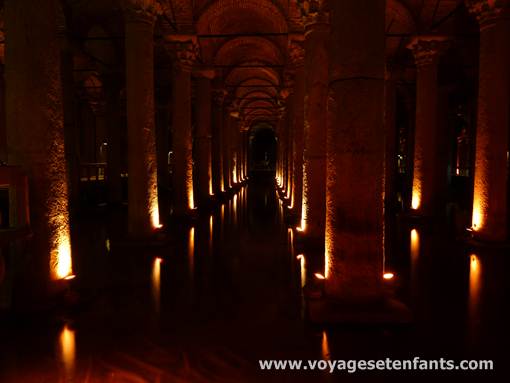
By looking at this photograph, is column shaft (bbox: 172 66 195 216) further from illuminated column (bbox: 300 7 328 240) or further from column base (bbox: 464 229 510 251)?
column base (bbox: 464 229 510 251)

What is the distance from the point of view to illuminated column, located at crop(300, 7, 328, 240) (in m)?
7.68

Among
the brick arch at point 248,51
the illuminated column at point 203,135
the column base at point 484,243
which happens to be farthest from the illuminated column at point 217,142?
the column base at point 484,243

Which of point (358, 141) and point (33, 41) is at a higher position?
point (33, 41)

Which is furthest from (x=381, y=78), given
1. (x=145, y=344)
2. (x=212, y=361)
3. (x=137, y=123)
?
(x=137, y=123)

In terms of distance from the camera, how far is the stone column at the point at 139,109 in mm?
8047

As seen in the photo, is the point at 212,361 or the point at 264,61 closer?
the point at 212,361

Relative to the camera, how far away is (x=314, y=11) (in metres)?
7.48

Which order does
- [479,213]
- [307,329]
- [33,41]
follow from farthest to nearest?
1. [479,213]
2. [33,41]
3. [307,329]

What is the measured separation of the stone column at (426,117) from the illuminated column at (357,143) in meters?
8.32

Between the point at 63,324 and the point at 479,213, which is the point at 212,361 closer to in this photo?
the point at 63,324

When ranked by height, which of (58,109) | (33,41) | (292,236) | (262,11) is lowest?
(292,236)

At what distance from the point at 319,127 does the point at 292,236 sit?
10.6 ft

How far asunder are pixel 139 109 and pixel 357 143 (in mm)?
5341

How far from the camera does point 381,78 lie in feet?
14.5
